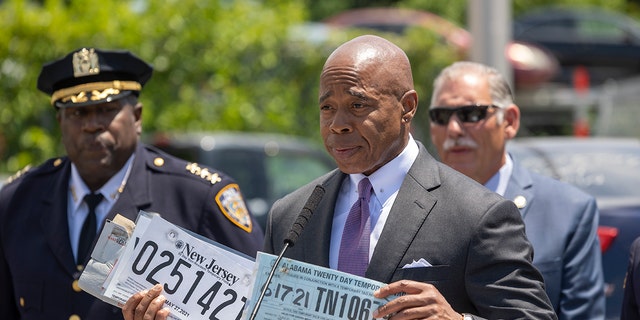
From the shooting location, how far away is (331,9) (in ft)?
79.2

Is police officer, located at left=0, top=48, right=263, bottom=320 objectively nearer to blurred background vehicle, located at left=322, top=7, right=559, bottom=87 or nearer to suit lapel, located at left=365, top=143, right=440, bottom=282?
suit lapel, located at left=365, top=143, right=440, bottom=282

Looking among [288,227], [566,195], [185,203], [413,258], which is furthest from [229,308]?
[566,195]

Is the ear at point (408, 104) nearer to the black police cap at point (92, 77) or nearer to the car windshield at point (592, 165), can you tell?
the black police cap at point (92, 77)

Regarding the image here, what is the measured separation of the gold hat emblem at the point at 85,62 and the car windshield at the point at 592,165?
3.00 metres

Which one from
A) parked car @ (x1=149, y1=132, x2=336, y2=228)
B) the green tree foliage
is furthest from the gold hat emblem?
the green tree foliage

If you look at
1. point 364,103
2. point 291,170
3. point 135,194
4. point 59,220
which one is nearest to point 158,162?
point 135,194

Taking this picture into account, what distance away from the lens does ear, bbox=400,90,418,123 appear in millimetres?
3244

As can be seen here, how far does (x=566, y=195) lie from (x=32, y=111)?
7.41m

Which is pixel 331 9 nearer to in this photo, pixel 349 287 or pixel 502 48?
pixel 502 48

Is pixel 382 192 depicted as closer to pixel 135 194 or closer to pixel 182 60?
pixel 135 194

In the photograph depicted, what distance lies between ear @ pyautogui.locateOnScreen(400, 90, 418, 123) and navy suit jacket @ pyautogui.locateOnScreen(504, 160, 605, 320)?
1.36 meters

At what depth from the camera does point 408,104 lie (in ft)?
10.7

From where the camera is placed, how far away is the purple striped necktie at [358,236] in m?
3.19

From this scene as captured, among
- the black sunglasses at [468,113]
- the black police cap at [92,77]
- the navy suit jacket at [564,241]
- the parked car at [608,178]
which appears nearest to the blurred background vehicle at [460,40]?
the parked car at [608,178]
